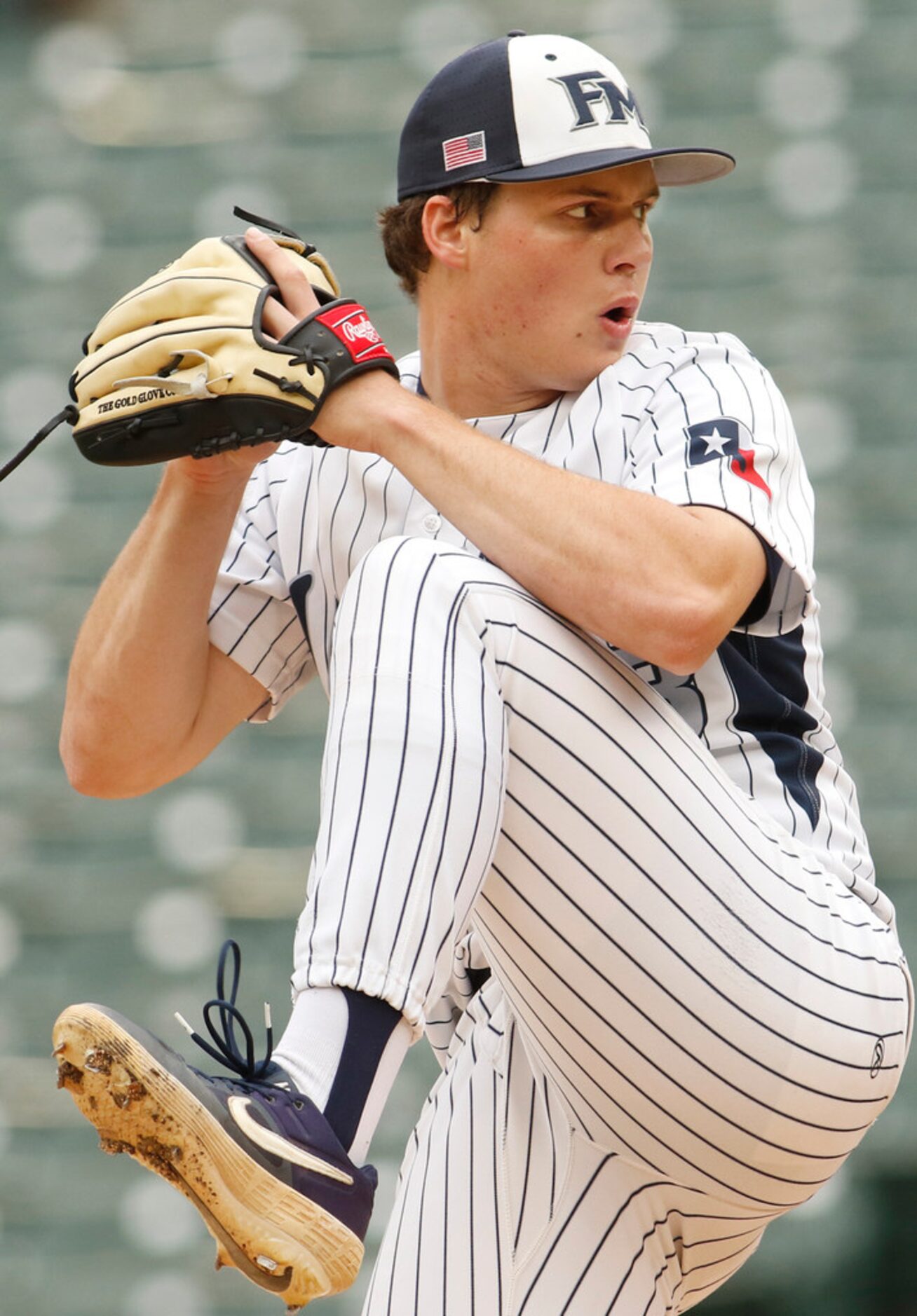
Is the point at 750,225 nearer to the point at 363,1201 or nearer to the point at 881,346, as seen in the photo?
the point at 881,346

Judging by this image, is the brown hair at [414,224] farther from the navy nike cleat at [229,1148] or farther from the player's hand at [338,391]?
the navy nike cleat at [229,1148]

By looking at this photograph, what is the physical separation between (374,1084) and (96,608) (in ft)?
2.67

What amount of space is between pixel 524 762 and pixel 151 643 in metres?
0.63

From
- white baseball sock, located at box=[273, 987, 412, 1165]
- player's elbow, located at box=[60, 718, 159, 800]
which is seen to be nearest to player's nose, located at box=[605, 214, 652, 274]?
player's elbow, located at box=[60, 718, 159, 800]

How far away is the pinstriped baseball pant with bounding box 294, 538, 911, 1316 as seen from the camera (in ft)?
5.02

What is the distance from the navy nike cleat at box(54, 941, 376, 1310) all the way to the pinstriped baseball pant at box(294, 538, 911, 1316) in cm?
12

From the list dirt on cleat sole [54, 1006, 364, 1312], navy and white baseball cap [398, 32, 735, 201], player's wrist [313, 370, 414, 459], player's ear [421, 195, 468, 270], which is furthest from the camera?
player's ear [421, 195, 468, 270]

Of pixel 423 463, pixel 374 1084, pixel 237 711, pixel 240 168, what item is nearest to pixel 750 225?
pixel 240 168

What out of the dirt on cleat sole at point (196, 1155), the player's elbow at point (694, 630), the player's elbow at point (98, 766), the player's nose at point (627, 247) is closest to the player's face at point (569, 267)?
the player's nose at point (627, 247)

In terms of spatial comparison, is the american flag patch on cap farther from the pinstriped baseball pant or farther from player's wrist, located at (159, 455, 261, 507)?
the pinstriped baseball pant

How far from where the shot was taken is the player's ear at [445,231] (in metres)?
2.14

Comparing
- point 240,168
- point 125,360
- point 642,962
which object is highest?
point 240,168

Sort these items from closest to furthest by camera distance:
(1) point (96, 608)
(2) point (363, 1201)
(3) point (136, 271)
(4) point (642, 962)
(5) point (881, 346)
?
(2) point (363, 1201) → (4) point (642, 962) → (1) point (96, 608) → (5) point (881, 346) → (3) point (136, 271)

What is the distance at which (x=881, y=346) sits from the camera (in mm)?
3941
